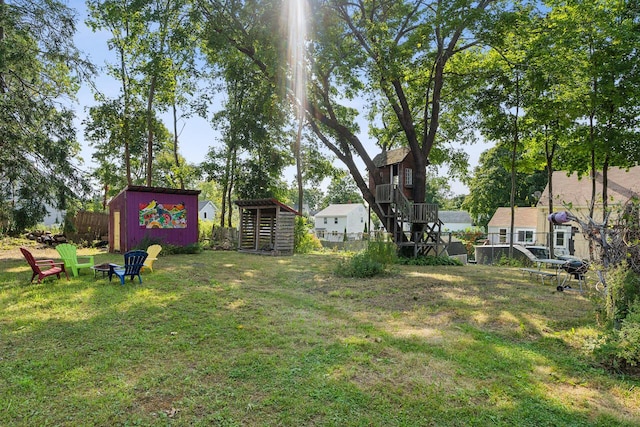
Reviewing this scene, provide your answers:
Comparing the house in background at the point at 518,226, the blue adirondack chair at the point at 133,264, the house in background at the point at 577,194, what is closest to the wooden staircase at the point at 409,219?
the house in background at the point at 577,194

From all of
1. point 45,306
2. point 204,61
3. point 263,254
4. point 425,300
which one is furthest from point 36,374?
point 204,61

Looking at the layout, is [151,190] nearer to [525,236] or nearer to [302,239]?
[302,239]

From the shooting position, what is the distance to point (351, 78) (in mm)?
14070

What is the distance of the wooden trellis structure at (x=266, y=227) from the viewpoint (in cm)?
1684

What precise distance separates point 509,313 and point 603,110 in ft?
38.7

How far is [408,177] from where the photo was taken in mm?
17953

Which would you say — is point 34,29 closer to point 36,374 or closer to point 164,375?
point 36,374

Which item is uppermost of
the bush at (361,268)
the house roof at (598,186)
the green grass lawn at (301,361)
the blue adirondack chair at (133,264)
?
the house roof at (598,186)

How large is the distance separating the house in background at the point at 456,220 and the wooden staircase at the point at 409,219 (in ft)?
138

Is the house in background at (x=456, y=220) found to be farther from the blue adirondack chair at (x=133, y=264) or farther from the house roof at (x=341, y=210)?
the blue adirondack chair at (x=133, y=264)

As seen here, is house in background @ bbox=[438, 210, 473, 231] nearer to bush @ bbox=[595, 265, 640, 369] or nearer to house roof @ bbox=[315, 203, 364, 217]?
house roof @ bbox=[315, 203, 364, 217]

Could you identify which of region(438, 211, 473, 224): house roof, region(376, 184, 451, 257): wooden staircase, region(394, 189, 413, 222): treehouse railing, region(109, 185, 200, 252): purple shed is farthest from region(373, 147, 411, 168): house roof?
region(438, 211, 473, 224): house roof

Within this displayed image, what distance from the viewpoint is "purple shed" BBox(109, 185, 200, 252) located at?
1448cm

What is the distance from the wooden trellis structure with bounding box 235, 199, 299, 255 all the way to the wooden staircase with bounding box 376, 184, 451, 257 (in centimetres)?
435
